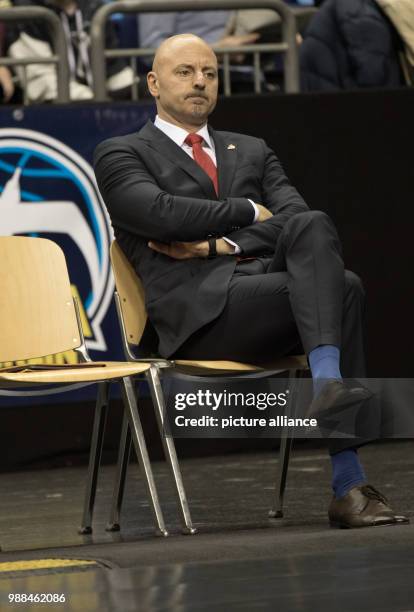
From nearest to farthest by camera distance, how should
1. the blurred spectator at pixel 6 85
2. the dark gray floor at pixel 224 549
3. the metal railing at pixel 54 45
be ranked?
1. the dark gray floor at pixel 224 549
2. the metal railing at pixel 54 45
3. the blurred spectator at pixel 6 85

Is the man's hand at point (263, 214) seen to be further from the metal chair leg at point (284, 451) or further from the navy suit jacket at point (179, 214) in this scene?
the metal chair leg at point (284, 451)

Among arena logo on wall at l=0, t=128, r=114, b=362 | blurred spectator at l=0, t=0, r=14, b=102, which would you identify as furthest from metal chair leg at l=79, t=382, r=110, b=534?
blurred spectator at l=0, t=0, r=14, b=102

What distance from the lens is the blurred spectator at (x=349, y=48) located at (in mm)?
7121

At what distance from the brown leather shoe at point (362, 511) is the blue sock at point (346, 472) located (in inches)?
0.9

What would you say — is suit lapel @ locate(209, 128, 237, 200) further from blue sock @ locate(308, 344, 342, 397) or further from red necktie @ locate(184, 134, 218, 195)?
blue sock @ locate(308, 344, 342, 397)

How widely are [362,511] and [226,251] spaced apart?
1.05 meters

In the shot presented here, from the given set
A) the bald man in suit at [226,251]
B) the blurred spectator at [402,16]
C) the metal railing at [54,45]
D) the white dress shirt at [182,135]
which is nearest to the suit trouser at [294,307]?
the bald man in suit at [226,251]

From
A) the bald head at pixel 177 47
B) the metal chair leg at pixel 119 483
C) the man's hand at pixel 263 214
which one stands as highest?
the bald head at pixel 177 47

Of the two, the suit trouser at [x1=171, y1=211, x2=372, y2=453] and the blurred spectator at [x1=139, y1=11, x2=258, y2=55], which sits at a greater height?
the blurred spectator at [x1=139, y1=11, x2=258, y2=55]

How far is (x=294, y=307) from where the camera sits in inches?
178

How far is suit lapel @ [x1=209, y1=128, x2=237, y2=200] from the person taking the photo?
16.7 feet

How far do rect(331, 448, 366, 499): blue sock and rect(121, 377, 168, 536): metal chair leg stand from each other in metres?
0.57

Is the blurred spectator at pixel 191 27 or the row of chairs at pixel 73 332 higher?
the blurred spectator at pixel 191 27

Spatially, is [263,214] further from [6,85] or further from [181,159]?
[6,85]
